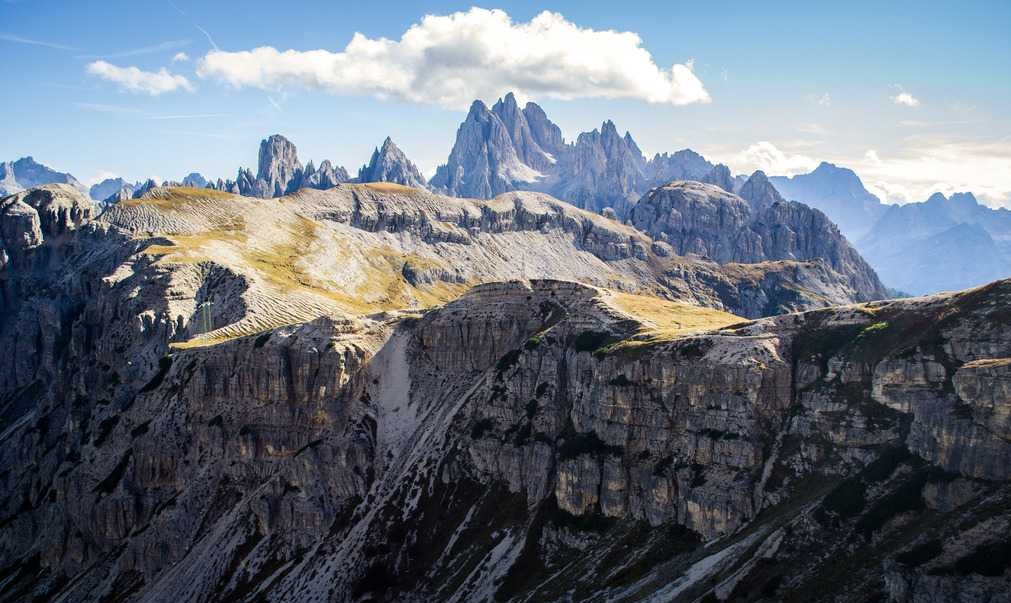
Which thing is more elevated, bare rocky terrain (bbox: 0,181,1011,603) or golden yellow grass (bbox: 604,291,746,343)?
golden yellow grass (bbox: 604,291,746,343)

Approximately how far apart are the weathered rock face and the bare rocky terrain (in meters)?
0.44

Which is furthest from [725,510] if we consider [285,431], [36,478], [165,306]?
[36,478]

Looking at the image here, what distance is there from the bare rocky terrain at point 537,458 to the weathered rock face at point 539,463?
17.3 inches

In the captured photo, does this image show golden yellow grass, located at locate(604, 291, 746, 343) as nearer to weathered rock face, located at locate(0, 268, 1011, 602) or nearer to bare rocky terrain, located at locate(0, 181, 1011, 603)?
bare rocky terrain, located at locate(0, 181, 1011, 603)

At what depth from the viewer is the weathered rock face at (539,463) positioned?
91.2m

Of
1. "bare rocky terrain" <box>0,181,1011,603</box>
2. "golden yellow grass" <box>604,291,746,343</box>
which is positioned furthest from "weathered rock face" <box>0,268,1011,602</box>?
"golden yellow grass" <box>604,291,746,343</box>

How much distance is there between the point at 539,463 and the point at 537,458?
3.68 ft

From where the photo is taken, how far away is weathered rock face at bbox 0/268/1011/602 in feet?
299

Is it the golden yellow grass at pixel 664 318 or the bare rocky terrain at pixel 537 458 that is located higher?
the golden yellow grass at pixel 664 318

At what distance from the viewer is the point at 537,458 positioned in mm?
136750

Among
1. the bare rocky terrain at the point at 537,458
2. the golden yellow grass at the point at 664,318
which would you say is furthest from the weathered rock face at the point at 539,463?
the golden yellow grass at the point at 664,318

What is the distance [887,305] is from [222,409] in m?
135

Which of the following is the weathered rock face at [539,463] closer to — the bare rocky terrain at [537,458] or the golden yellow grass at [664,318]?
the bare rocky terrain at [537,458]

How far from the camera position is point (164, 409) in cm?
16925
